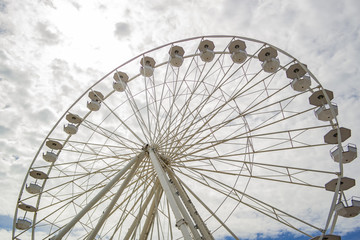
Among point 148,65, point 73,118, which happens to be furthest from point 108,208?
point 73,118

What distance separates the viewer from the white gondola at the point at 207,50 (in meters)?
15.1

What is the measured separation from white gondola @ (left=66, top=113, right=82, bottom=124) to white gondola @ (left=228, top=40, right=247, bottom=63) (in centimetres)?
1054

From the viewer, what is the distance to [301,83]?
13.5 m

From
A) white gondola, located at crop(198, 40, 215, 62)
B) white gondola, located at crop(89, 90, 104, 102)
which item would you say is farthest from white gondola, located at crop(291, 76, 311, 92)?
white gondola, located at crop(89, 90, 104, 102)

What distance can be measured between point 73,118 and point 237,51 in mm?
11155

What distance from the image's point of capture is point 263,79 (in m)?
14.0

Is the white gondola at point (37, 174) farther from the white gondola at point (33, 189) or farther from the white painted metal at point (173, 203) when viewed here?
the white painted metal at point (173, 203)

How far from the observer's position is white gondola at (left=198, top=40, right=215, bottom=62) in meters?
15.1

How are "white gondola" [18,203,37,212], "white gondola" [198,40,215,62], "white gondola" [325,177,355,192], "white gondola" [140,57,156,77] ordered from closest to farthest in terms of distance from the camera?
"white gondola" [325,177,355,192]
"white gondola" [198,40,215,62]
"white gondola" [140,57,156,77]
"white gondola" [18,203,37,212]

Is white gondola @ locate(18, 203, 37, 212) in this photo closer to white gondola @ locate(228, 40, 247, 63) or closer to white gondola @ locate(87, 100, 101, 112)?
white gondola @ locate(87, 100, 101, 112)

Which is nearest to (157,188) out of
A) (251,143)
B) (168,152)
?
(168,152)

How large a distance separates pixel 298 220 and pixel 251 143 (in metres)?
4.32


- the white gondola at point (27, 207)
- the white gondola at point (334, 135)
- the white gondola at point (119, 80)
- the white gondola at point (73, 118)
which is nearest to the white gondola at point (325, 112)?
the white gondola at point (334, 135)

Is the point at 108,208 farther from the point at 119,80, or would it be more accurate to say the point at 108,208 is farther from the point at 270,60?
the point at 270,60
